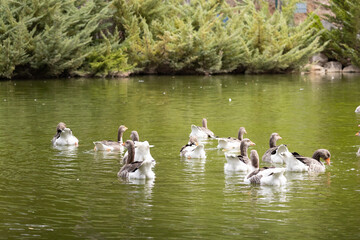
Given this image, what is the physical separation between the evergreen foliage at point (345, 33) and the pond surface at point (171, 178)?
1922 centimetres

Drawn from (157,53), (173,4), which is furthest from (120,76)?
(173,4)

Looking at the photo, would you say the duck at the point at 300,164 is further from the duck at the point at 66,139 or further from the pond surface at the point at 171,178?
the duck at the point at 66,139

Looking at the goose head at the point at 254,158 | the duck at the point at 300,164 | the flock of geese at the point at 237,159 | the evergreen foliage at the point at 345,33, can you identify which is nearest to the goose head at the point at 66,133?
the flock of geese at the point at 237,159

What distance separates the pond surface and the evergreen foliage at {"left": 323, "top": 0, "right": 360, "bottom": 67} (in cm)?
1922

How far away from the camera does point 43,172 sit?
1334 centimetres

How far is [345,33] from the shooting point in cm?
4575

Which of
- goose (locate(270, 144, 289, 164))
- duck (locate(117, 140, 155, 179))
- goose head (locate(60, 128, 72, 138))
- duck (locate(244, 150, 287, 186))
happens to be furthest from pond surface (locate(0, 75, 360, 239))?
goose (locate(270, 144, 289, 164))

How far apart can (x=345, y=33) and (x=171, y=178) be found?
3477 centimetres

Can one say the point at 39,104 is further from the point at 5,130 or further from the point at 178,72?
the point at 178,72

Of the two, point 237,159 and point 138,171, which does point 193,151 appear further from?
point 138,171

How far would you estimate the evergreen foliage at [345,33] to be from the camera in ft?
147

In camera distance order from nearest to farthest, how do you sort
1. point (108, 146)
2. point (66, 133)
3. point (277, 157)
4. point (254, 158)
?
point (254, 158)
point (277, 157)
point (108, 146)
point (66, 133)

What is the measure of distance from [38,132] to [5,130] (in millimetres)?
840

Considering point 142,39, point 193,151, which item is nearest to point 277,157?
point 193,151
